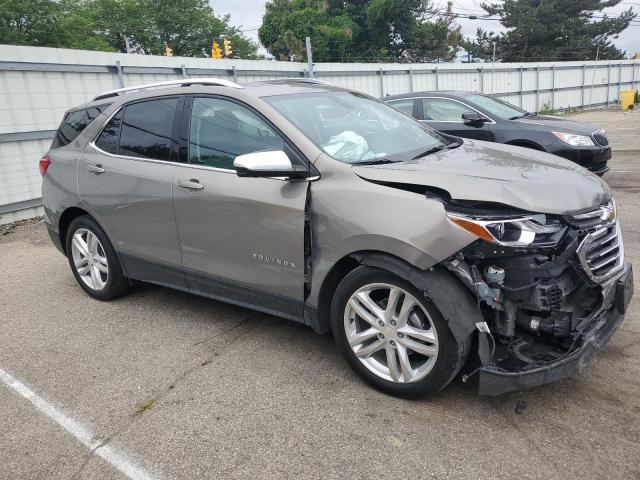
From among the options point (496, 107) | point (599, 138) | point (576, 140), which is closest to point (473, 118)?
point (496, 107)

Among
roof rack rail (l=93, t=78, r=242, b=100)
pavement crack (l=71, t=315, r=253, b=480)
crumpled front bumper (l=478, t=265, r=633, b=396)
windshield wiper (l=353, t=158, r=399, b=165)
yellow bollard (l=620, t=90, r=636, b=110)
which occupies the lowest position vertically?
yellow bollard (l=620, t=90, r=636, b=110)

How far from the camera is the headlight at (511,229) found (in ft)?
8.45

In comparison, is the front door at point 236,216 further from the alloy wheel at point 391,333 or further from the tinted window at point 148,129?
the alloy wheel at point 391,333

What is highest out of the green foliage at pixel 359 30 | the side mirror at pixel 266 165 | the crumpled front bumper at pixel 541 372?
the green foliage at pixel 359 30

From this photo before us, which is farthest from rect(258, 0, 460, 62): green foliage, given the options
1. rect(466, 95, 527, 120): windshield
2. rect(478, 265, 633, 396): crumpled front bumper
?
rect(478, 265, 633, 396): crumpled front bumper

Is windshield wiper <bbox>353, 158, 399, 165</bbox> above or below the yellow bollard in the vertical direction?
above

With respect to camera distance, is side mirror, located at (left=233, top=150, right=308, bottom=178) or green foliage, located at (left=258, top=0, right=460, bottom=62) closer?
side mirror, located at (left=233, top=150, right=308, bottom=178)

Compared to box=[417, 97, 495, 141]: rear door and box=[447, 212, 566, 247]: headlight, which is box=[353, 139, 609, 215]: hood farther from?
box=[417, 97, 495, 141]: rear door

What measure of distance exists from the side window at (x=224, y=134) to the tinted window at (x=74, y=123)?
1.34m

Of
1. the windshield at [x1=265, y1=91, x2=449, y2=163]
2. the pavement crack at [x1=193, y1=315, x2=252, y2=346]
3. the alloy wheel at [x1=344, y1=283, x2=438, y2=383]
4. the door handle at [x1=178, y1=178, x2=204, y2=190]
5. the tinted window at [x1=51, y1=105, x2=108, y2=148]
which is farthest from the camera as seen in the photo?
the tinted window at [x1=51, y1=105, x2=108, y2=148]

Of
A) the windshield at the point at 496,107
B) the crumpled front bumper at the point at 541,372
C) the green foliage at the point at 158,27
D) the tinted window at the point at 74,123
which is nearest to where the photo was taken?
the crumpled front bumper at the point at 541,372

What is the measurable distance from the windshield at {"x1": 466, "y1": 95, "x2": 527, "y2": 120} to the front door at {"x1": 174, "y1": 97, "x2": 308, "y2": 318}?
562 cm

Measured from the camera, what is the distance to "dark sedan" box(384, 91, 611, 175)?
742 centimetres

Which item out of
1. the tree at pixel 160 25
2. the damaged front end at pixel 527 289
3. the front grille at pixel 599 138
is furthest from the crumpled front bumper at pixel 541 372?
the tree at pixel 160 25
